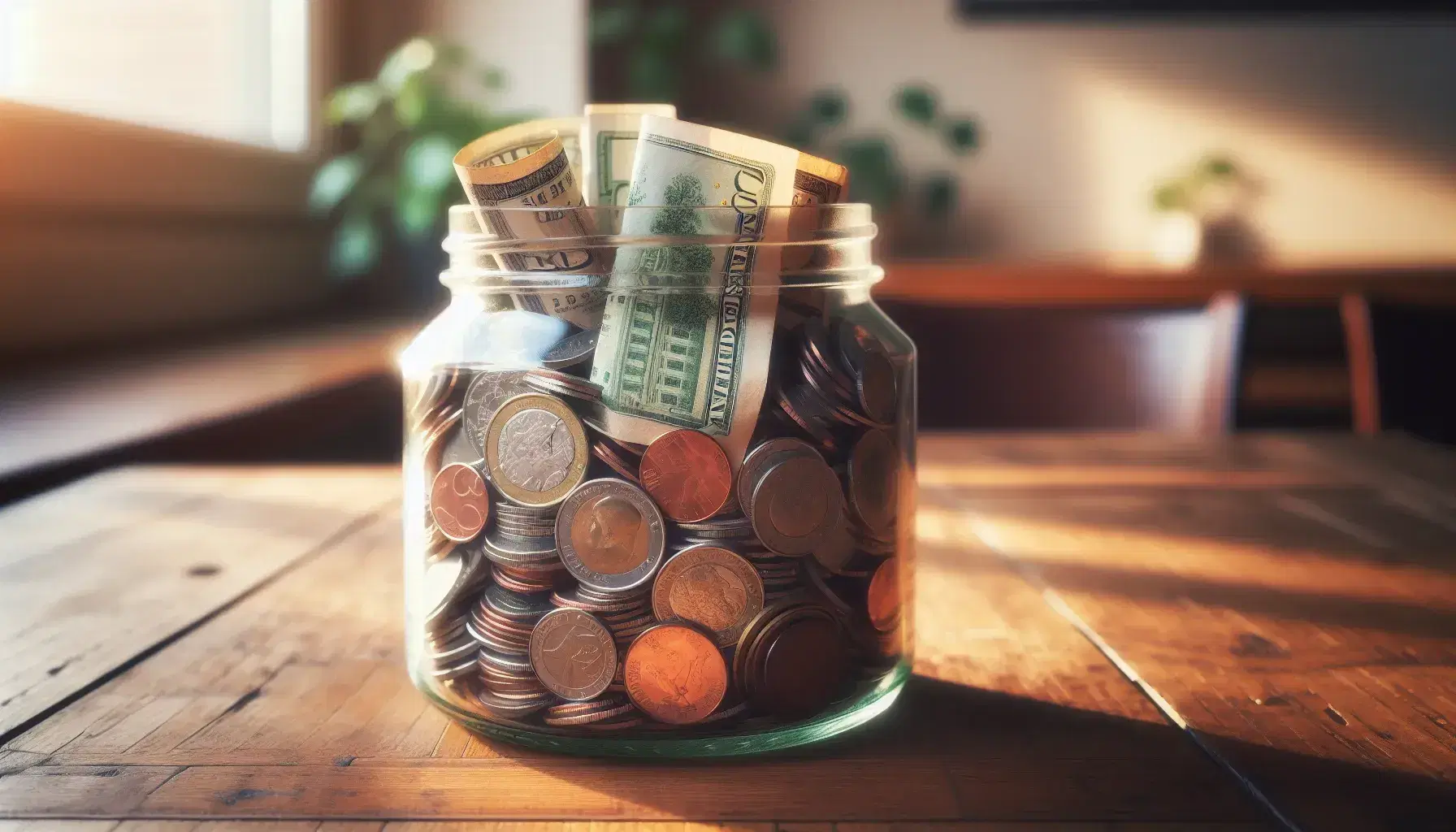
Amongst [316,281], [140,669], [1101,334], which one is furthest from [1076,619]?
[316,281]

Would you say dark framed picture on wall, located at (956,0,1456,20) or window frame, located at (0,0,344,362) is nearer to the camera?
window frame, located at (0,0,344,362)

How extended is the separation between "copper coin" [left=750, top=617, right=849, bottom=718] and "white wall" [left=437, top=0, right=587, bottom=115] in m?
2.55

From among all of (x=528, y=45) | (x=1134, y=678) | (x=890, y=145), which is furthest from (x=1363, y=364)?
(x=528, y=45)

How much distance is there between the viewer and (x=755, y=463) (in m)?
0.41

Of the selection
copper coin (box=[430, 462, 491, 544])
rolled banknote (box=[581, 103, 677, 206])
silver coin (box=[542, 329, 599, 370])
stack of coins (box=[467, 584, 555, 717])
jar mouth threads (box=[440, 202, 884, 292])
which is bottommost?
stack of coins (box=[467, 584, 555, 717])

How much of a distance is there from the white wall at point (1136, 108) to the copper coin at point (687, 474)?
3.14 m

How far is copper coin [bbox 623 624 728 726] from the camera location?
1.34 ft

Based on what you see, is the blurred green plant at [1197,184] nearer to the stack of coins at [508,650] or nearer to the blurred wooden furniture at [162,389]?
the blurred wooden furniture at [162,389]

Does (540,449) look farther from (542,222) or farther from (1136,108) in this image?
(1136,108)

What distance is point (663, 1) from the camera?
11.2ft

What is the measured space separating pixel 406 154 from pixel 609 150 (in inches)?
85.9

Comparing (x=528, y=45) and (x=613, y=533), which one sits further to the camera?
(x=528, y=45)

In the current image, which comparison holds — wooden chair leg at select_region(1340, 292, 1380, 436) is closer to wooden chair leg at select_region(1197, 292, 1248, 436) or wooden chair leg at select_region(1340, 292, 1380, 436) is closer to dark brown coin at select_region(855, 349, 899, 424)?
wooden chair leg at select_region(1197, 292, 1248, 436)

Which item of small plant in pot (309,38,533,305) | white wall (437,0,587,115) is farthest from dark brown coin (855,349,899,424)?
white wall (437,0,587,115)
